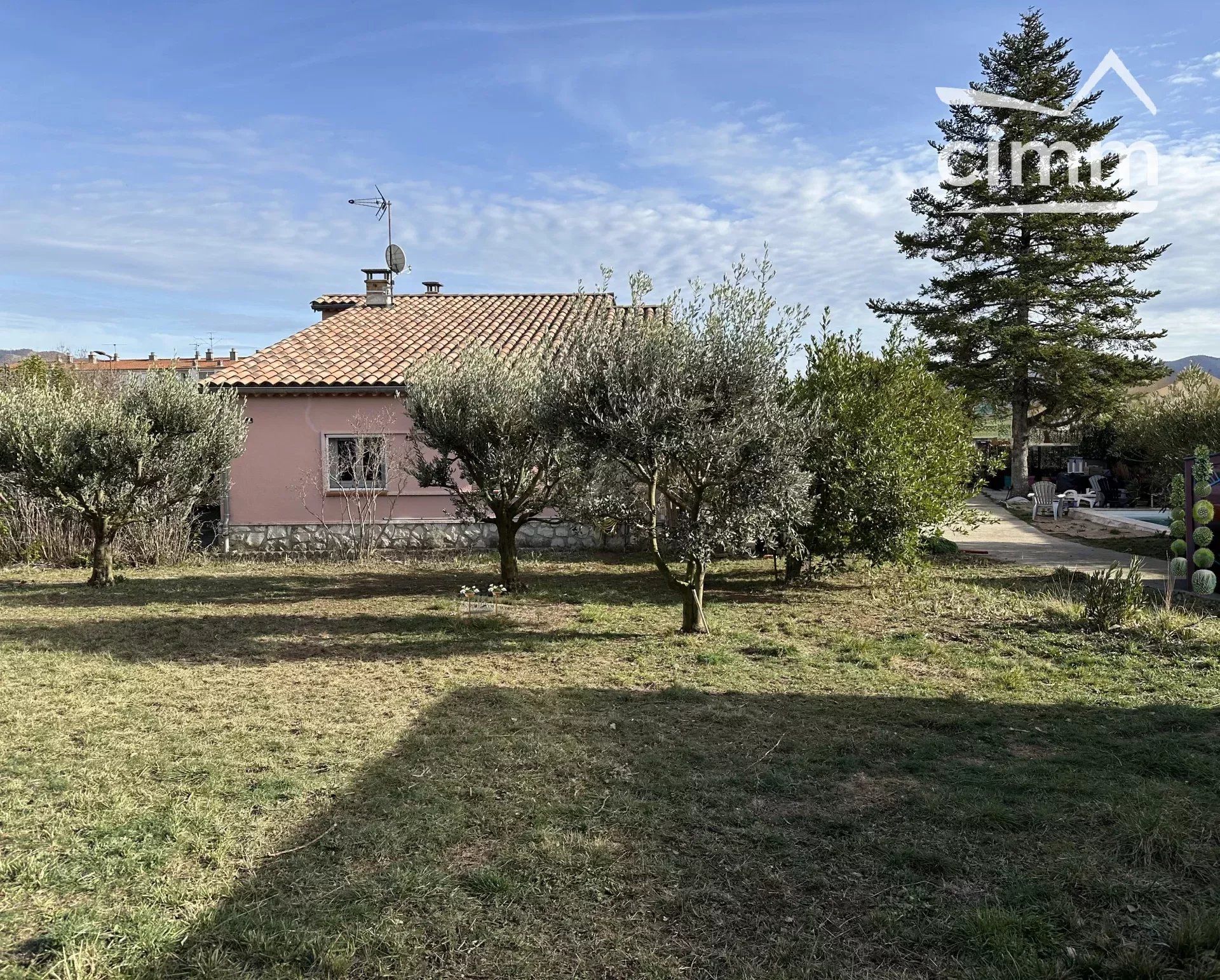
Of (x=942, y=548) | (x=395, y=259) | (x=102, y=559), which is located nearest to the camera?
(x=102, y=559)

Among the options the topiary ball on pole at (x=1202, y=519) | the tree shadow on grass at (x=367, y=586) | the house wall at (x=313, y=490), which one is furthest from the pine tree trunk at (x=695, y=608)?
the house wall at (x=313, y=490)

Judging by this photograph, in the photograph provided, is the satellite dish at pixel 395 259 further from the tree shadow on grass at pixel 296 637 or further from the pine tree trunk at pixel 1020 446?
the pine tree trunk at pixel 1020 446

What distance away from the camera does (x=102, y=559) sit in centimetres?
1216

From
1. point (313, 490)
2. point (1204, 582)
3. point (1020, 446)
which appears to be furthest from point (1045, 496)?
point (313, 490)

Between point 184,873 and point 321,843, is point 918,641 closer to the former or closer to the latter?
point 321,843

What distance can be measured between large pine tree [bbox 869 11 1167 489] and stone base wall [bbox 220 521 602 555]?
56.9 ft

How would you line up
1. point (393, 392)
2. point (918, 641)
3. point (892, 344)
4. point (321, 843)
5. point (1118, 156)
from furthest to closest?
point (1118, 156) < point (393, 392) < point (892, 344) < point (918, 641) < point (321, 843)

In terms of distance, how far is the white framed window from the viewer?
621 inches

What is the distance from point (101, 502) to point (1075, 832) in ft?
40.4

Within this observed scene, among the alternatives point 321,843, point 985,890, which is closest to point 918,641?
point 985,890

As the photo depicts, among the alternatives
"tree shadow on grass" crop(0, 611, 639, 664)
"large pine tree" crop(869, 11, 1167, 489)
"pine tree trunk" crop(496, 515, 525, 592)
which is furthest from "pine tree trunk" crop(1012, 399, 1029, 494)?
"tree shadow on grass" crop(0, 611, 639, 664)

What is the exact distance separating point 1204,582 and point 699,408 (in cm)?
706

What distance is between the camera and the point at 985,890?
3475 millimetres

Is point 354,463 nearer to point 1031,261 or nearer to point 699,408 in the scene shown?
point 699,408
